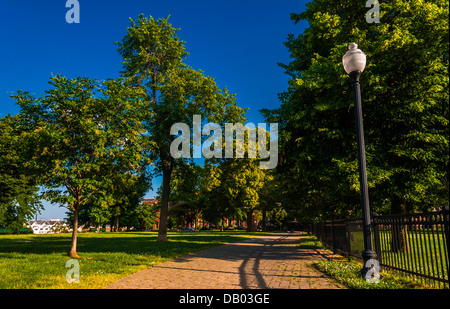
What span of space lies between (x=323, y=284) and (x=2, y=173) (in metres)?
34.6

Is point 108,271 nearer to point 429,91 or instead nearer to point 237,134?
point 429,91

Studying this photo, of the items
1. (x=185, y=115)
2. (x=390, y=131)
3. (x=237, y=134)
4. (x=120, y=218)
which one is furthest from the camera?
(x=120, y=218)

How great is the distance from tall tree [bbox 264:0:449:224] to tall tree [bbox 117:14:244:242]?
9244 millimetres

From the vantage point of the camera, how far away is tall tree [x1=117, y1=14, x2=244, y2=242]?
19.9 m

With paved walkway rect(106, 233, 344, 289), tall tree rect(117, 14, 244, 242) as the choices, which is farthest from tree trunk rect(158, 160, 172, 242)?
paved walkway rect(106, 233, 344, 289)

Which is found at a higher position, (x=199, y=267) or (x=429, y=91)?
(x=429, y=91)

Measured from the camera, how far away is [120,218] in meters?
69.2

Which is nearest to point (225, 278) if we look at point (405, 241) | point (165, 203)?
point (405, 241)

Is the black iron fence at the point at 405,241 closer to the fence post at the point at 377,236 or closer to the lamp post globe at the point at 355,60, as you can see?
the fence post at the point at 377,236

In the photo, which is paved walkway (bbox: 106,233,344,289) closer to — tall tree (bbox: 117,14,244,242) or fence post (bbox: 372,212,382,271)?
fence post (bbox: 372,212,382,271)

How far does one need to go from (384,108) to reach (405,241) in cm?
612

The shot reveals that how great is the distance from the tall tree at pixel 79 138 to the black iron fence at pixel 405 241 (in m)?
9.60

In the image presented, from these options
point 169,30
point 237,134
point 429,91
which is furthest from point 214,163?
point 429,91
